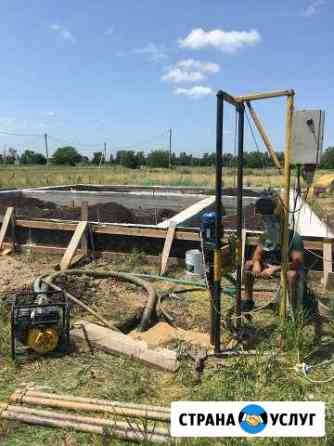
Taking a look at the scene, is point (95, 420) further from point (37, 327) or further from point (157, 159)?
point (157, 159)

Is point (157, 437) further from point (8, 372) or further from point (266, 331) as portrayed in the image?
point (266, 331)

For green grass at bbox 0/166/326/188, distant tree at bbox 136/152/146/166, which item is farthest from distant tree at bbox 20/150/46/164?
green grass at bbox 0/166/326/188

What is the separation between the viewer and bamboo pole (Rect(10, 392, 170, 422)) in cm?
270

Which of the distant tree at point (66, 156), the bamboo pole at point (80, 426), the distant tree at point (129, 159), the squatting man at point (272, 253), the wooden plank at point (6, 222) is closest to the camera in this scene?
the bamboo pole at point (80, 426)

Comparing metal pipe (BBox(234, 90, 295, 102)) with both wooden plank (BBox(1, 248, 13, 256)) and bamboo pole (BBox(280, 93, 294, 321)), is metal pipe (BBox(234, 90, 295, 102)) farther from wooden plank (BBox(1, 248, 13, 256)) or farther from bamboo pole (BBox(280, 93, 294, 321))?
wooden plank (BBox(1, 248, 13, 256))

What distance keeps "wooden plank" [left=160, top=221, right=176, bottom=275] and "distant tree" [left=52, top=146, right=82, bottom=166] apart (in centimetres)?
6270

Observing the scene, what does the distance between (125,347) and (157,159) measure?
59.0m

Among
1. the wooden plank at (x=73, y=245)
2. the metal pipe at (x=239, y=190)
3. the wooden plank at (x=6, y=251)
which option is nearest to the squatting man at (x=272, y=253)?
the metal pipe at (x=239, y=190)

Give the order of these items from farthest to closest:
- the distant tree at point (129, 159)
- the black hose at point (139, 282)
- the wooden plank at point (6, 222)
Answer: the distant tree at point (129, 159)
the wooden plank at point (6, 222)
the black hose at point (139, 282)

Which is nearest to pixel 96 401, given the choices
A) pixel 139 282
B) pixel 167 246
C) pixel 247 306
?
pixel 247 306

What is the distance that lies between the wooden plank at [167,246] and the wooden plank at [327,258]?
2226 mm

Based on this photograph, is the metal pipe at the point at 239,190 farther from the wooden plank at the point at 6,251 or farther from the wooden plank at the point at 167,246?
the wooden plank at the point at 6,251

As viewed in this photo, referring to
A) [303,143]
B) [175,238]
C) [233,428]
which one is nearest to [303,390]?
[233,428]

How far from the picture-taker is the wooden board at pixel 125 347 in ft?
11.5
